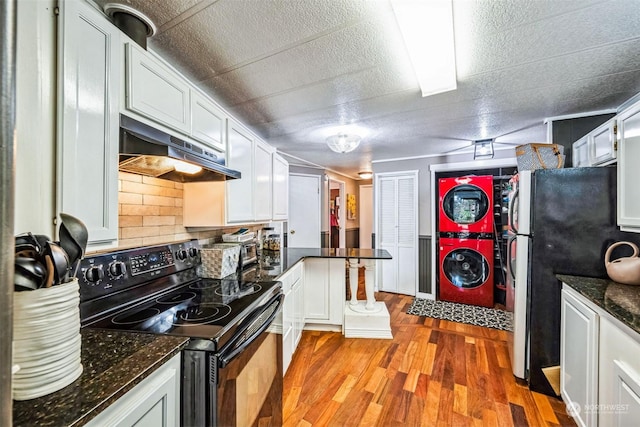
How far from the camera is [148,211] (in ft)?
4.93

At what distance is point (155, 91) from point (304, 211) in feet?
11.4

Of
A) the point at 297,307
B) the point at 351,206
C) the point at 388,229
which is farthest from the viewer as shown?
the point at 351,206

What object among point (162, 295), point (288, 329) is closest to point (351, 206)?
point (288, 329)

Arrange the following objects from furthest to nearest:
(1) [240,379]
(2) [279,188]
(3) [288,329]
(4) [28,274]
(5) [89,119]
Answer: (2) [279,188] < (3) [288,329] < (1) [240,379] < (5) [89,119] < (4) [28,274]

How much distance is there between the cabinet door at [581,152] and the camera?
199 cm

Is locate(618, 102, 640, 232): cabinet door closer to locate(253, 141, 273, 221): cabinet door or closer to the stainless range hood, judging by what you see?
the stainless range hood

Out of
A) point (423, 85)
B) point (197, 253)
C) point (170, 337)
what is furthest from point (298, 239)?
point (170, 337)

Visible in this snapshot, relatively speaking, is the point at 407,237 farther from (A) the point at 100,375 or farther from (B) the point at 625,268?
(A) the point at 100,375

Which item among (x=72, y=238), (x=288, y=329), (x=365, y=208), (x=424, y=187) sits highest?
(x=424, y=187)

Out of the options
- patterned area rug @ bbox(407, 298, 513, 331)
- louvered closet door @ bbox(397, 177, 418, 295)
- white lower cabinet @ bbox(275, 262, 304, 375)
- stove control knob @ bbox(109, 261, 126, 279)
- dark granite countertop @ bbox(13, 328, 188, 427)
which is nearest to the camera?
dark granite countertop @ bbox(13, 328, 188, 427)

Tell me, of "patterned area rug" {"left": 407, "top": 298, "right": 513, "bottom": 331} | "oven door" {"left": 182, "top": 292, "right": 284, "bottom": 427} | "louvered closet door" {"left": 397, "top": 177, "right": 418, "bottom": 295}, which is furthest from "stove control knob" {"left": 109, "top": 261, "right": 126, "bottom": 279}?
"louvered closet door" {"left": 397, "top": 177, "right": 418, "bottom": 295}

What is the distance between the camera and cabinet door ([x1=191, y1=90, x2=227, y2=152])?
1.47 meters

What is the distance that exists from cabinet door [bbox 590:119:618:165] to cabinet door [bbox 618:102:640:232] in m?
0.10

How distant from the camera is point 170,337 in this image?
885 mm
